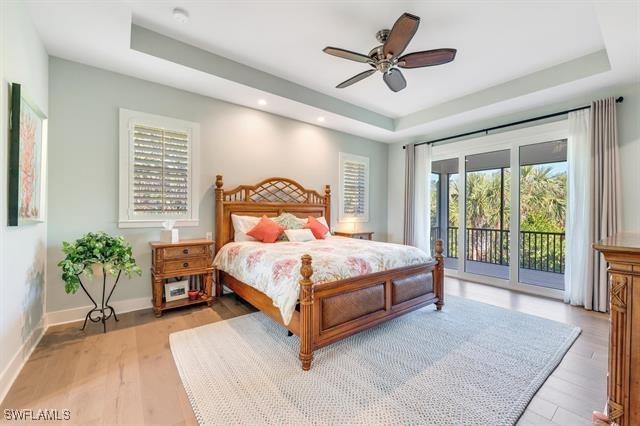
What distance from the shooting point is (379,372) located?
7.13 ft

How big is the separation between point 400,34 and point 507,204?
12.7 feet

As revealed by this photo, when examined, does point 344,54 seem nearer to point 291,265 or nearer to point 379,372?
point 291,265

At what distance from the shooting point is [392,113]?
537 centimetres

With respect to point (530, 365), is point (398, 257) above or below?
above

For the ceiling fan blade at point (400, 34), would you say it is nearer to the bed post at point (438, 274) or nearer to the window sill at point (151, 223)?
the bed post at point (438, 274)

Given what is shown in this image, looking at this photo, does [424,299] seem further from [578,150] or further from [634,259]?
[578,150]

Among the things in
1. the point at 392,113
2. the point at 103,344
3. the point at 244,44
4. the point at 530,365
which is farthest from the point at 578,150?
the point at 103,344

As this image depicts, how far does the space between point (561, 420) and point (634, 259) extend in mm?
1180

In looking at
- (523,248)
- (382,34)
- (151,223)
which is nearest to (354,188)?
(523,248)

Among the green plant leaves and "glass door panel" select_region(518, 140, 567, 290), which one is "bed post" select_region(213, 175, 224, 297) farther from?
"glass door panel" select_region(518, 140, 567, 290)

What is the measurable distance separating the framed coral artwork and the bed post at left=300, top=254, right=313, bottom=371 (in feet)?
6.98

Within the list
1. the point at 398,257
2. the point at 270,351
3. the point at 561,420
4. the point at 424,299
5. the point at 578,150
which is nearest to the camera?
Answer: the point at 561,420

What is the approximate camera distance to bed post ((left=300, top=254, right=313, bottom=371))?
220cm

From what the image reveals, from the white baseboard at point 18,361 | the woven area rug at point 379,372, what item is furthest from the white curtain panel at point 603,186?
the white baseboard at point 18,361
